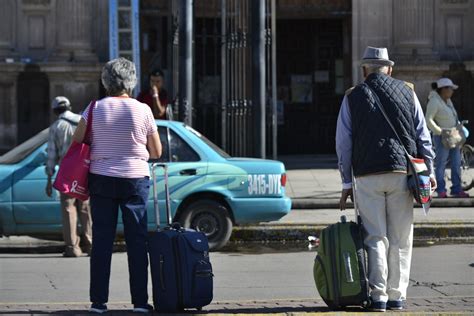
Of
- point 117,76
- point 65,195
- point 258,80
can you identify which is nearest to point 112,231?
point 117,76

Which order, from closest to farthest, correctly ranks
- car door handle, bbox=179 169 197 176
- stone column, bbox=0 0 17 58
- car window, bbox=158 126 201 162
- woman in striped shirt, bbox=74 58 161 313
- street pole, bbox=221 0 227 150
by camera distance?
1. woman in striped shirt, bbox=74 58 161 313
2. car door handle, bbox=179 169 197 176
3. car window, bbox=158 126 201 162
4. street pole, bbox=221 0 227 150
5. stone column, bbox=0 0 17 58

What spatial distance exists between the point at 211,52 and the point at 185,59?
7.54 m

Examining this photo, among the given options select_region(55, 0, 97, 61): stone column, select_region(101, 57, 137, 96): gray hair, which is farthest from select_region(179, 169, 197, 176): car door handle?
select_region(55, 0, 97, 61): stone column

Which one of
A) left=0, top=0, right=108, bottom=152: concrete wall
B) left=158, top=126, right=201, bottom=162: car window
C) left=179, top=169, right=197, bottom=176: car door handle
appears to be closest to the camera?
left=179, top=169, right=197, bottom=176: car door handle

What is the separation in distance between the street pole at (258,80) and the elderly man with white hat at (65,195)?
535 centimetres

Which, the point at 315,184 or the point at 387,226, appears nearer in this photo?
the point at 387,226

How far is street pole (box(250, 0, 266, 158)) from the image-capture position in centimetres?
1800

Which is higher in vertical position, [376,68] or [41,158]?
[376,68]

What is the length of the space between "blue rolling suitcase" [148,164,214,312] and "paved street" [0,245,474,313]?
56cm

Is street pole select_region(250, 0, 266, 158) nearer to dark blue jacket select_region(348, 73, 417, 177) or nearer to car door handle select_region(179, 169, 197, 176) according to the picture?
car door handle select_region(179, 169, 197, 176)

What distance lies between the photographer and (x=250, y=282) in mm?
11195

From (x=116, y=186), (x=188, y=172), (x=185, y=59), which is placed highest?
(x=185, y=59)

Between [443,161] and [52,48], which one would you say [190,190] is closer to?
[443,161]

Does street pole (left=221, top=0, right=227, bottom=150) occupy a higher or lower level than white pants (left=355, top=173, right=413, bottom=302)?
higher
